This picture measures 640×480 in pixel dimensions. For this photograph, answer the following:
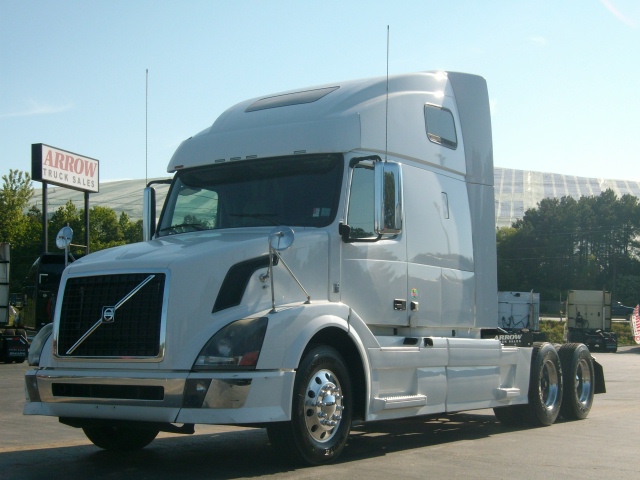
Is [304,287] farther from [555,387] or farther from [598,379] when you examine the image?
[598,379]

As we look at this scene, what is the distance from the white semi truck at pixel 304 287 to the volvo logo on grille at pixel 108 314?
0.06ft

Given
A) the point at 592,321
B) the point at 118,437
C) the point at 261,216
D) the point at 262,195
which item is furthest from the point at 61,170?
the point at 261,216

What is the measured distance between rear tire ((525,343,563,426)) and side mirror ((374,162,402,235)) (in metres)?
4.53

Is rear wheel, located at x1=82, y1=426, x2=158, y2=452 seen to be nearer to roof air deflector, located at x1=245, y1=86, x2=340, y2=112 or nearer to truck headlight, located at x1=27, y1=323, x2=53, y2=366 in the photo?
truck headlight, located at x1=27, y1=323, x2=53, y2=366

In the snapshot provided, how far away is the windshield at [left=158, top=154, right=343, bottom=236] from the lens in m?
8.57

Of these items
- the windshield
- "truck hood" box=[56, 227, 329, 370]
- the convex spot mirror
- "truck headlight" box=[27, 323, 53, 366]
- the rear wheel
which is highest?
the windshield

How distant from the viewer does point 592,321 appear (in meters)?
46.4

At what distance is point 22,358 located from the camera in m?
25.4

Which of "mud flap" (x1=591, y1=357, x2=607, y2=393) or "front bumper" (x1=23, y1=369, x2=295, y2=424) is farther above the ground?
"front bumper" (x1=23, y1=369, x2=295, y2=424)

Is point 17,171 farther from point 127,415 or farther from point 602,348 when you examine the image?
point 127,415

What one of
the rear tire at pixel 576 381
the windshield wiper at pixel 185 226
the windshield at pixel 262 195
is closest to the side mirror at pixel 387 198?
the windshield at pixel 262 195

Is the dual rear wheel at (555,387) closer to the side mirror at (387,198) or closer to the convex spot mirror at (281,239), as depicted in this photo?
the side mirror at (387,198)

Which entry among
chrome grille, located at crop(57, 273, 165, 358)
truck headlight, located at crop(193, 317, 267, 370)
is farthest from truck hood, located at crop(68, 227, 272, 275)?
truck headlight, located at crop(193, 317, 267, 370)

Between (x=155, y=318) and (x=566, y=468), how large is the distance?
3909mm
